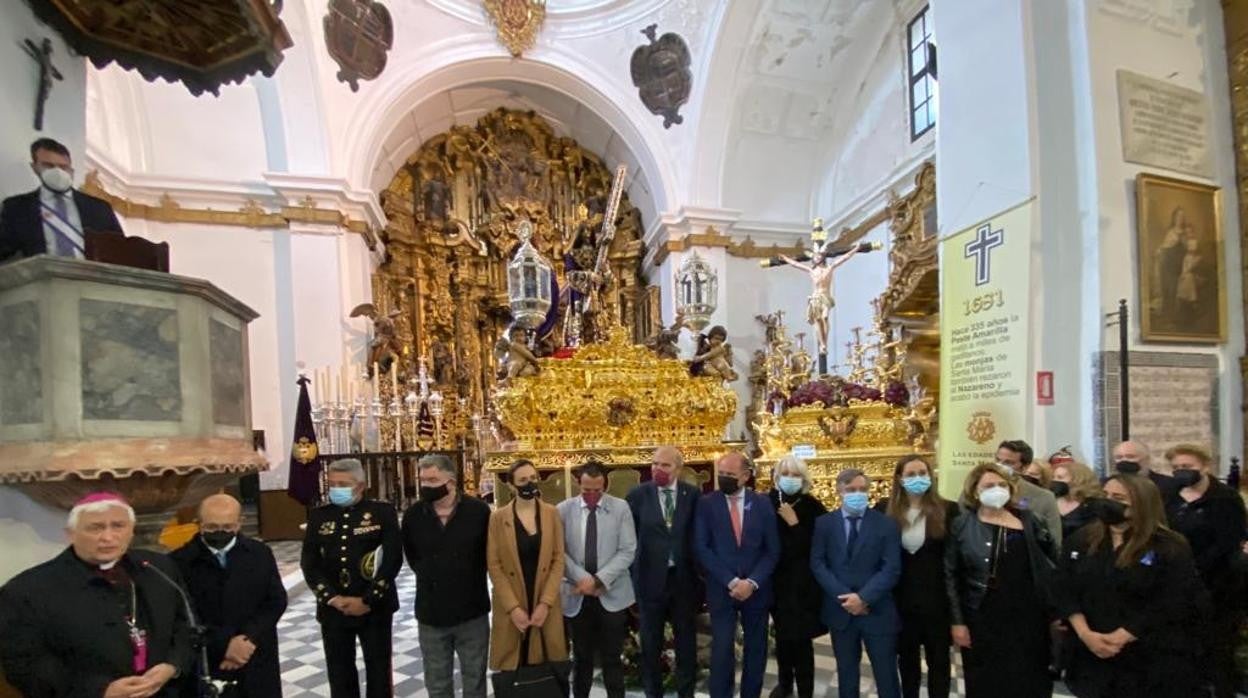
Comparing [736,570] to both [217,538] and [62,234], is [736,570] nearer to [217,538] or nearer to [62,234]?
[217,538]

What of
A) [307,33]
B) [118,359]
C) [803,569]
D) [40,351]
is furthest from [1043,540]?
[307,33]

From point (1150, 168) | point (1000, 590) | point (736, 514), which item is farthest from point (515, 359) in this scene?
point (1150, 168)

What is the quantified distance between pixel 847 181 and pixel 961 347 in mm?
7872

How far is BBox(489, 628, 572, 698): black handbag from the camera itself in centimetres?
330

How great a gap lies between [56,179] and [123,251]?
72 centimetres

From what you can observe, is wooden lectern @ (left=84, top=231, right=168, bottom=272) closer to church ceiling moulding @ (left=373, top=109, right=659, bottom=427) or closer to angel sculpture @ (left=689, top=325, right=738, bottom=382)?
angel sculpture @ (left=689, top=325, right=738, bottom=382)

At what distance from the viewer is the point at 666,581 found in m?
3.88

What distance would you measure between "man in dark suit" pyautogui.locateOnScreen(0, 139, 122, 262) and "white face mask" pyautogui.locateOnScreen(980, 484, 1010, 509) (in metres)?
4.61

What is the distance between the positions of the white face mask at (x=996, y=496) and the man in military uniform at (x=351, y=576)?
2.95 m

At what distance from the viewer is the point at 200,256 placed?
36.2ft

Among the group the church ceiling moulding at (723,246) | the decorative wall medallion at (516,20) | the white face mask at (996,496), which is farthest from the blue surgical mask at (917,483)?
the decorative wall medallion at (516,20)

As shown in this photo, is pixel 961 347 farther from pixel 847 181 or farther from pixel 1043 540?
pixel 847 181

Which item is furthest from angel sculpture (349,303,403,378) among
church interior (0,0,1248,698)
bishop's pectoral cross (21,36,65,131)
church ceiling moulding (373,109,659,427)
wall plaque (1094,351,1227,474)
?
wall plaque (1094,351,1227,474)

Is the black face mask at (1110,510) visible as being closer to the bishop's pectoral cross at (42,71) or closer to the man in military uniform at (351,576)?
the man in military uniform at (351,576)
